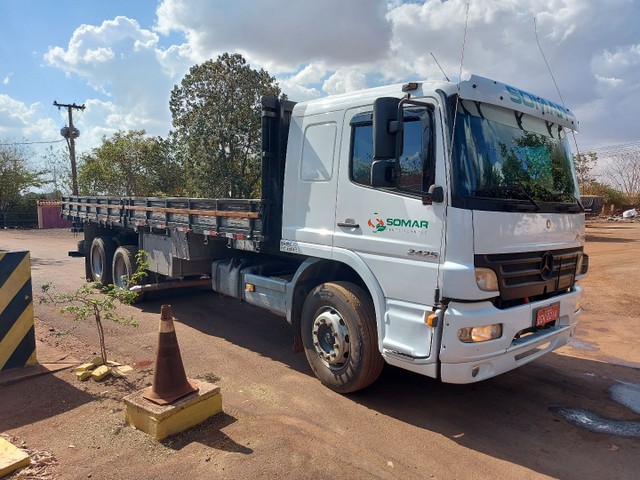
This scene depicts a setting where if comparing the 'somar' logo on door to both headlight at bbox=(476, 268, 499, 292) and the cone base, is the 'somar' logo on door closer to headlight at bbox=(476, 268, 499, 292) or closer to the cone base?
headlight at bbox=(476, 268, 499, 292)

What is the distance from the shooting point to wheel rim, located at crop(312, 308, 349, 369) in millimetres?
4320

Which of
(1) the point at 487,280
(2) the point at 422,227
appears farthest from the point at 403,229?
(1) the point at 487,280

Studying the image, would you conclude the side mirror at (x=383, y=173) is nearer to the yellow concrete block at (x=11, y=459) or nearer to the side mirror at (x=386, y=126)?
the side mirror at (x=386, y=126)

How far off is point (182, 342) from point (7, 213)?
107ft

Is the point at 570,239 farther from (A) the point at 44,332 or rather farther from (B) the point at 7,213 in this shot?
(B) the point at 7,213

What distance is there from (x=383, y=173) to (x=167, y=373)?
2.42 meters

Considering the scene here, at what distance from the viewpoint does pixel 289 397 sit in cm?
440

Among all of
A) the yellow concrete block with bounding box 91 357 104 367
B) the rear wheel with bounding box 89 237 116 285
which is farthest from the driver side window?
the rear wheel with bounding box 89 237 116 285

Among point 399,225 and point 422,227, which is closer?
point 422,227

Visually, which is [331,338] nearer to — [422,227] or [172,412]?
[422,227]

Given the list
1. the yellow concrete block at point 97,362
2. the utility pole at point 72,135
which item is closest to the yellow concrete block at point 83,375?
the yellow concrete block at point 97,362

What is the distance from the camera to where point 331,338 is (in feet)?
14.8

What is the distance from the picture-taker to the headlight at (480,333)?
3525 mm

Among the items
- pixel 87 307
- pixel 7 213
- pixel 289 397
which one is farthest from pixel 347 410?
pixel 7 213
